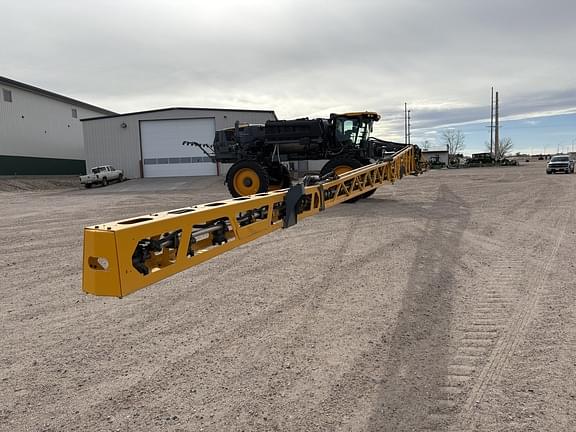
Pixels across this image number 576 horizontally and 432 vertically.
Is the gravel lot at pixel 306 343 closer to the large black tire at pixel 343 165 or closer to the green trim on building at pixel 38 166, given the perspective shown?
the large black tire at pixel 343 165

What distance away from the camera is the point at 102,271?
2271 mm

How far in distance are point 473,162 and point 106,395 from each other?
2215 inches

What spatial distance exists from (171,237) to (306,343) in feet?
5.44

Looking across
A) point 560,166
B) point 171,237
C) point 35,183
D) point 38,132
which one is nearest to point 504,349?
point 171,237

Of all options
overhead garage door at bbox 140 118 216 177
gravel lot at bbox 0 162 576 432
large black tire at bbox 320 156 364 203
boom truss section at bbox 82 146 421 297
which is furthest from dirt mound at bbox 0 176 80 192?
boom truss section at bbox 82 146 421 297

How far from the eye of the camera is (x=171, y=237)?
109 inches

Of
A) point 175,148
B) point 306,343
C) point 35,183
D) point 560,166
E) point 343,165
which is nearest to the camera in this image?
point 306,343

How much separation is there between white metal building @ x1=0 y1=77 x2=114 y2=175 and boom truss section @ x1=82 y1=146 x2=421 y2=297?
3455 cm

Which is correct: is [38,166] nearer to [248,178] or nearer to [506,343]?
[248,178]

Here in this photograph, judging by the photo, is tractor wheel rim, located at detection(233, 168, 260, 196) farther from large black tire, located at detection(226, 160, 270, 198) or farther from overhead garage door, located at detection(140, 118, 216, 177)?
overhead garage door, located at detection(140, 118, 216, 177)

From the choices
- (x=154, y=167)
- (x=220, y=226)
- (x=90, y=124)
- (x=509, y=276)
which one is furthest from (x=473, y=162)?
(x=220, y=226)

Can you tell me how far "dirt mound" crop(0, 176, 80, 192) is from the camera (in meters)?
29.2

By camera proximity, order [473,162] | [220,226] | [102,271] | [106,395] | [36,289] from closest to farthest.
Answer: [102,271], [106,395], [220,226], [36,289], [473,162]

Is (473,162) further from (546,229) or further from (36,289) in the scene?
(36,289)
